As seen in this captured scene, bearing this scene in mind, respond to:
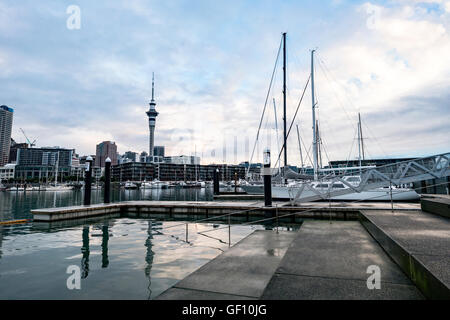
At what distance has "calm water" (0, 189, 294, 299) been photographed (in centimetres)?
705

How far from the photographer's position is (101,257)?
1034cm

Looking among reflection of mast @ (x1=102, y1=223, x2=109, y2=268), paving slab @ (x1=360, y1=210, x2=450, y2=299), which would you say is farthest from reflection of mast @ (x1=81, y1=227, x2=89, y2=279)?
paving slab @ (x1=360, y1=210, x2=450, y2=299)

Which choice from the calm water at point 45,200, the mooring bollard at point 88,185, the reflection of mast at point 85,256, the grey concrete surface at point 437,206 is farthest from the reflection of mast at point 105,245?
the grey concrete surface at point 437,206

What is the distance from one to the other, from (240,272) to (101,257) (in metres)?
6.96

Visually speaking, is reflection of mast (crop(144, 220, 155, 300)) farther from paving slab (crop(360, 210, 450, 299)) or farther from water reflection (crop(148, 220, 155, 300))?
paving slab (crop(360, 210, 450, 299))

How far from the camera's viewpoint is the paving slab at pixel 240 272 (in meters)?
5.27

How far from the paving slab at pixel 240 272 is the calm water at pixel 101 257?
1540 millimetres

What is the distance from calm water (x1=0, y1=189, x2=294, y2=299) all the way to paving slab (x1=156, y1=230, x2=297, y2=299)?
1.54 m

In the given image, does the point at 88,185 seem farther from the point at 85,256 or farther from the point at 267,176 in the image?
the point at 267,176

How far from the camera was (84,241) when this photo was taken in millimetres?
13344

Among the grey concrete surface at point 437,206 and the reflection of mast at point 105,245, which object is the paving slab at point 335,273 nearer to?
the grey concrete surface at point 437,206

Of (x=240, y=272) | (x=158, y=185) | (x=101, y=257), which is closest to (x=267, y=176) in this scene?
(x=101, y=257)
